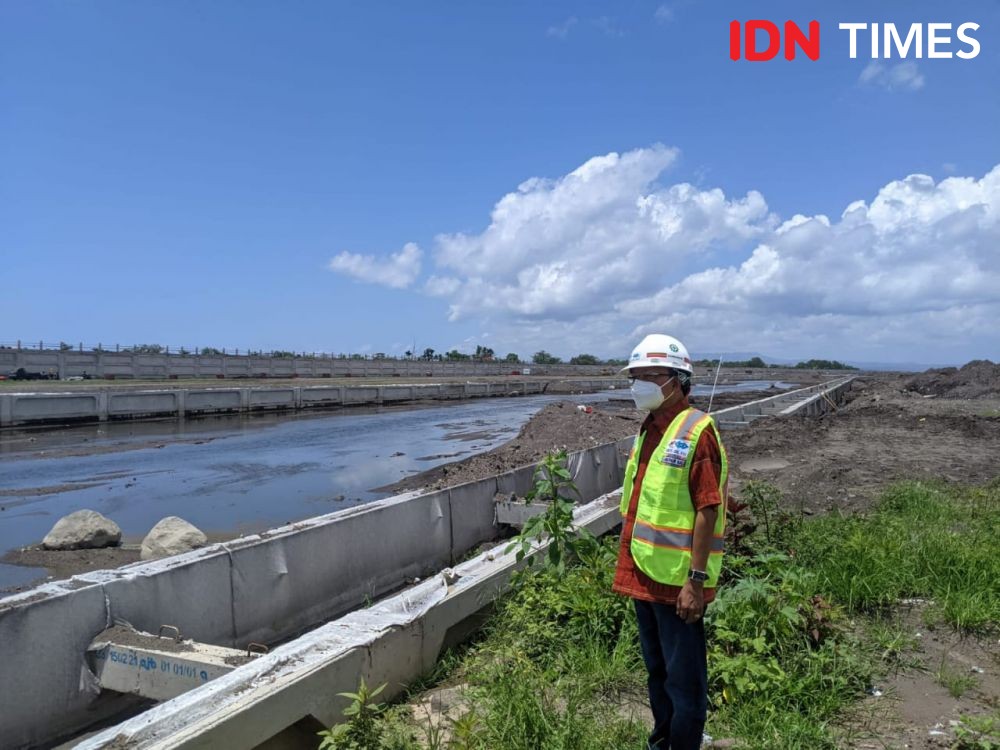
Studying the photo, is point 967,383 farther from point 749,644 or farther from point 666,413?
point 666,413

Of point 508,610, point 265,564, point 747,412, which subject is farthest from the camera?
point 747,412

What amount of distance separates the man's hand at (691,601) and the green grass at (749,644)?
97 centimetres

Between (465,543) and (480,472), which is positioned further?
(480,472)

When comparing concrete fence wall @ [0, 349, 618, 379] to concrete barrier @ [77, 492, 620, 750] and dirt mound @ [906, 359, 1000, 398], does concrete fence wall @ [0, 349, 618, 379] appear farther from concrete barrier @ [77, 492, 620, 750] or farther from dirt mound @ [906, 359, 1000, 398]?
concrete barrier @ [77, 492, 620, 750]

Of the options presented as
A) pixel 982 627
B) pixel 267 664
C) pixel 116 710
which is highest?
pixel 267 664

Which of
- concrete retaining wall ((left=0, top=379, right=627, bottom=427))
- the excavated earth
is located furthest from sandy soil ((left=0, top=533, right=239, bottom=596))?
concrete retaining wall ((left=0, top=379, right=627, bottom=427))

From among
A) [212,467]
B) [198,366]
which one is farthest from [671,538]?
[198,366]

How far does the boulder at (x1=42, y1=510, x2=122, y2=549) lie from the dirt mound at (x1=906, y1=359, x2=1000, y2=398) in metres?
43.5

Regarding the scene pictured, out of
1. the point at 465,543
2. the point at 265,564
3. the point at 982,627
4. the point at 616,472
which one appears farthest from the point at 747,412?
the point at 265,564

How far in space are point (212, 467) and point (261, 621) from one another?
11.7 meters

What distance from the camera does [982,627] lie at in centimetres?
495

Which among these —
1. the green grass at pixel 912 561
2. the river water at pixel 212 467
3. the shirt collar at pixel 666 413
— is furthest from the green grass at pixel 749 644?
the river water at pixel 212 467

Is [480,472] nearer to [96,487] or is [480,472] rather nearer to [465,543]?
[465,543]

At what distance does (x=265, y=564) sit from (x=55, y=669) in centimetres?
167
